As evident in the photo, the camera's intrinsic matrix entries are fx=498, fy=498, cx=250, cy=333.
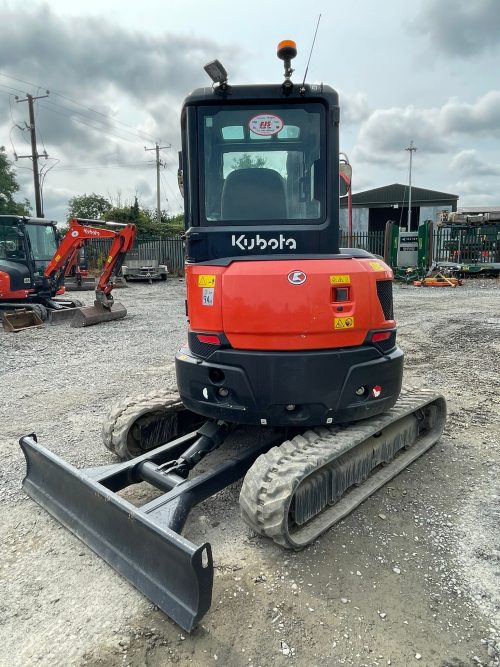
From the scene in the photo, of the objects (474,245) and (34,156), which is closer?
(474,245)

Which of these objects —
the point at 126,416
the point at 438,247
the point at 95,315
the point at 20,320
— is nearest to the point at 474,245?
the point at 438,247

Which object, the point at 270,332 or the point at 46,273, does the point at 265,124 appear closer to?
the point at 270,332

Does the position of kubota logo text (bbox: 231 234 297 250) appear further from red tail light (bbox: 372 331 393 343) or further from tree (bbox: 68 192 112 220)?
tree (bbox: 68 192 112 220)

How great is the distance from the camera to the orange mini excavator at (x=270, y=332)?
295 cm

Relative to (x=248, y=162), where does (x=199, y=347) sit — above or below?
below

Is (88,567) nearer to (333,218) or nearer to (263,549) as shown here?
(263,549)

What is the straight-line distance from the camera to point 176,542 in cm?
236

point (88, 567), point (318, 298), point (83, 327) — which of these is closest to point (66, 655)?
point (88, 567)

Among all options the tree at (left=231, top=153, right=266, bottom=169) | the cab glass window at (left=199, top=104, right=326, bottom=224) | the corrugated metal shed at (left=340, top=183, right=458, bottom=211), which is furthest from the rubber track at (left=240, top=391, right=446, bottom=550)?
the corrugated metal shed at (left=340, top=183, right=458, bottom=211)

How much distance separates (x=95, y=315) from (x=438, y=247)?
16.3 meters

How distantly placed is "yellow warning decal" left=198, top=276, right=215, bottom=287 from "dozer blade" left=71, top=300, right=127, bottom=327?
27.8ft

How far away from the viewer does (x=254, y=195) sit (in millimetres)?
3264

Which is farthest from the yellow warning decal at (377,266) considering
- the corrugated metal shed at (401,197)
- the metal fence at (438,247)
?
the corrugated metal shed at (401,197)

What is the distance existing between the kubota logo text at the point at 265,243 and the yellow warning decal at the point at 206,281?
1.04ft
